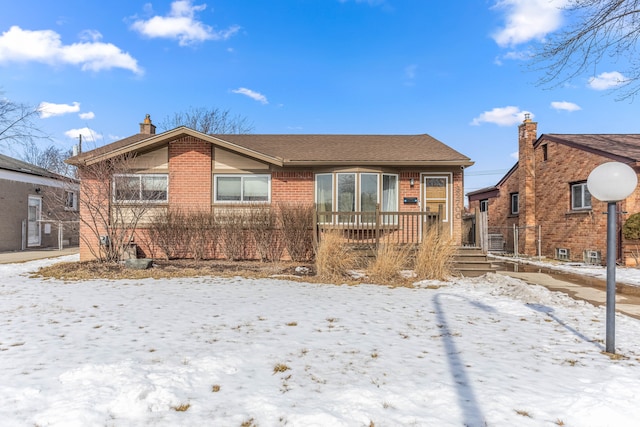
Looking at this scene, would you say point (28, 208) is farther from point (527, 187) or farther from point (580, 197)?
point (580, 197)

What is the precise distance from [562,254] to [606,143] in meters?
4.62

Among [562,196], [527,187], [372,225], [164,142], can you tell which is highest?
[164,142]

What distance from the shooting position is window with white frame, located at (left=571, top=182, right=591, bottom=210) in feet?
43.8

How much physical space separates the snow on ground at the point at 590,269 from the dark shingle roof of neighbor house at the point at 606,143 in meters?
3.58

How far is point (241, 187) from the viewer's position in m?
11.9

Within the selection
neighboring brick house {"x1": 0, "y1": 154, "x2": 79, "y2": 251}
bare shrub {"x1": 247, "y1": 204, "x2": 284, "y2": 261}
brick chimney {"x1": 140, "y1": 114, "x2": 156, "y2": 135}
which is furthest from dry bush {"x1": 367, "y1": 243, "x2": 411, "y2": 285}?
neighboring brick house {"x1": 0, "y1": 154, "x2": 79, "y2": 251}

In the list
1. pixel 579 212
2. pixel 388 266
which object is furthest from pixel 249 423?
pixel 579 212

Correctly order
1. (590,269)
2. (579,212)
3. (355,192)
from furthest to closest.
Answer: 1. (579,212)
2. (355,192)
3. (590,269)

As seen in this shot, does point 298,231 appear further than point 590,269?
No

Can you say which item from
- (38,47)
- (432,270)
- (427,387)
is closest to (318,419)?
(427,387)

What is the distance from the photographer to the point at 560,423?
2641mm

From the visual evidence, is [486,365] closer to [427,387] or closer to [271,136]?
[427,387]

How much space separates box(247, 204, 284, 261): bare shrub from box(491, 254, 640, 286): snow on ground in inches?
357

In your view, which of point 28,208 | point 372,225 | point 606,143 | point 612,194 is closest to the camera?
point 612,194
